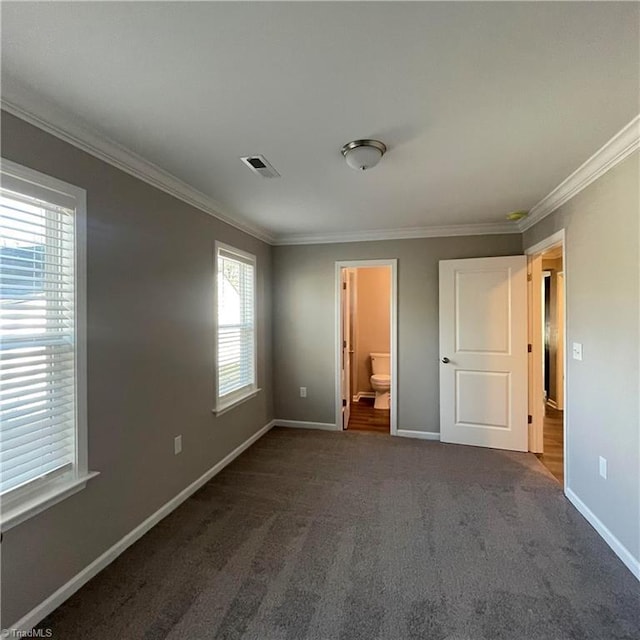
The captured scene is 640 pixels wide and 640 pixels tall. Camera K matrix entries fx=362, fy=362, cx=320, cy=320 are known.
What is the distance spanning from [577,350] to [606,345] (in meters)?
0.38

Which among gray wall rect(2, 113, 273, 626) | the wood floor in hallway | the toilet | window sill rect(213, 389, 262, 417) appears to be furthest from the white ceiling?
the toilet

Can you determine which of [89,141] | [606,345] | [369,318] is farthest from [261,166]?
[369,318]

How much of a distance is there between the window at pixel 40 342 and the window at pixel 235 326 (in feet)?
4.64

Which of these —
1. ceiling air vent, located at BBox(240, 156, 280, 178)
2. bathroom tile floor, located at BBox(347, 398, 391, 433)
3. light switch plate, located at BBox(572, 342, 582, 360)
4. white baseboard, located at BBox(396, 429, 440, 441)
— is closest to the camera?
ceiling air vent, located at BBox(240, 156, 280, 178)

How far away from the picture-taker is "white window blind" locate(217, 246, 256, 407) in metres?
3.39

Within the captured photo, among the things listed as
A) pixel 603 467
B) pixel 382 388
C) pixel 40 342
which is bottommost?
pixel 382 388

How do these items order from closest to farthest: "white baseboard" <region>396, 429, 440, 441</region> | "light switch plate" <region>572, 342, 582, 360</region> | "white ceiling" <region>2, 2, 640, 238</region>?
"white ceiling" <region>2, 2, 640, 238</region> → "light switch plate" <region>572, 342, 582, 360</region> → "white baseboard" <region>396, 429, 440, 441</region>

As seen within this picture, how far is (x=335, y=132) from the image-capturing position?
189 centimetres

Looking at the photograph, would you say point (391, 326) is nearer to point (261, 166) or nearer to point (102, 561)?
point (261, 166)

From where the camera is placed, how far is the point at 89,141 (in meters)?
1.90

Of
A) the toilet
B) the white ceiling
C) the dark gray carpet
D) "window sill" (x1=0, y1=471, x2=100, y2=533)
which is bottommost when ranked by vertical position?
the dark gray carpet

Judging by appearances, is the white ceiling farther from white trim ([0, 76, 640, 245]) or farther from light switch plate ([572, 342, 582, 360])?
light switch plate ([572, 342, 582, 360])

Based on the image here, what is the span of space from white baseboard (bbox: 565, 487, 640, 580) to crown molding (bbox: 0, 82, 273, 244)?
3567 mm

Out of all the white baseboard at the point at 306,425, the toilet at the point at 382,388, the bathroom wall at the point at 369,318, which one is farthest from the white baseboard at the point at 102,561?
the bathroom wall at the point at 369,318
